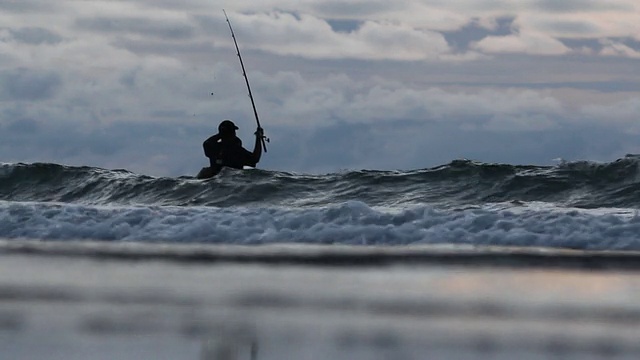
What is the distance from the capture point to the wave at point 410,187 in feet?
41.7

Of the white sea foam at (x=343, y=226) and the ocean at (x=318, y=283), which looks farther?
the white sea foam at (x=343, y=226)

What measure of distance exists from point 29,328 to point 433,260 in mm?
3065

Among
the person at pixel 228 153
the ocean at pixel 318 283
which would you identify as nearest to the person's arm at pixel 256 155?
the person at pixel 228 153

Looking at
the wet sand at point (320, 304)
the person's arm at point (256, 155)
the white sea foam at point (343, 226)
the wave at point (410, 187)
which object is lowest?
the wet sand at point (320, 304)

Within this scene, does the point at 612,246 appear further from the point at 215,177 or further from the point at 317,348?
the point at 215,177

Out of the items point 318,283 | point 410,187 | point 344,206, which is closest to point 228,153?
point 410,187

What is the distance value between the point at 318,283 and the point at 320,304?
700mm

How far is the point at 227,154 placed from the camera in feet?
46.0

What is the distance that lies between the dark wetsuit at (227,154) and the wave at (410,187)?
0.21 metres

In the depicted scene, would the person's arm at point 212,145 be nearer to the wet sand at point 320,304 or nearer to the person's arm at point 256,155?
the person's arm at point 256,155

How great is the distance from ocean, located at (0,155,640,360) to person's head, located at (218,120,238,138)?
414 centimetres

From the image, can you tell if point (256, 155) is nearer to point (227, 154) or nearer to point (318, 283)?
point (227, 154)

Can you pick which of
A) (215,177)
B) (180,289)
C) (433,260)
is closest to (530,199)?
(215,177)

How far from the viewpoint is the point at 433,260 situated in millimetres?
6941
